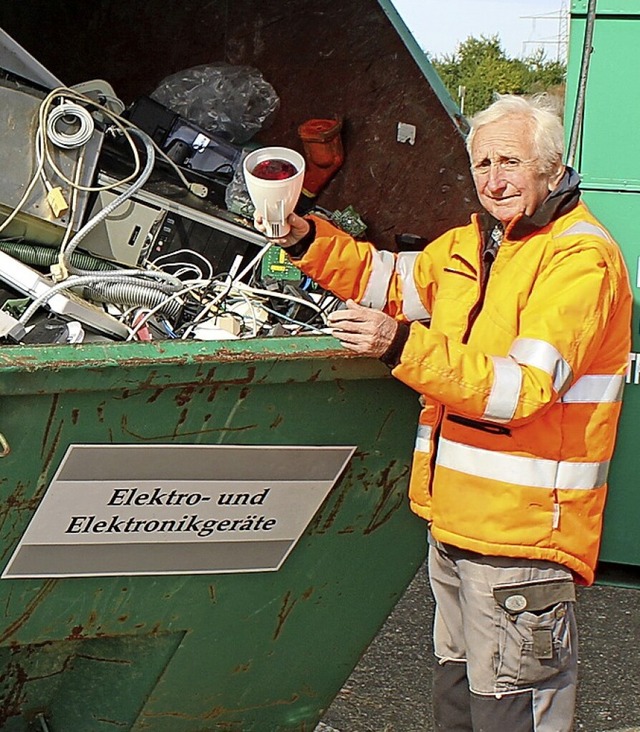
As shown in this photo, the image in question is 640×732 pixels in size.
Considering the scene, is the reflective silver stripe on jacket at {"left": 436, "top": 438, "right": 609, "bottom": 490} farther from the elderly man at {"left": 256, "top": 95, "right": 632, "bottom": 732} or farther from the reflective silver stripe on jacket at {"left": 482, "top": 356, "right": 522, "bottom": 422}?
the reflective silver stripe on jacket at {"left": 482, "top": 356, "right": 522, "bottom": 422}

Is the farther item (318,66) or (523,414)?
(318,66)

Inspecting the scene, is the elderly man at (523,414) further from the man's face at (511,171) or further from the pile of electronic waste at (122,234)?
the pile of electronic waste at (122,234)

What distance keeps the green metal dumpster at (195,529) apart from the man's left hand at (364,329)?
0.20 feet

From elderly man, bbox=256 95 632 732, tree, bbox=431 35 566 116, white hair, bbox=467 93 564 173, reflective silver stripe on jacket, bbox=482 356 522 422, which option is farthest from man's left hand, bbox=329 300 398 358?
tree, bbox=431 35 566 116

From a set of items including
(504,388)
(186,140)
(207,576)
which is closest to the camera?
(504,388)

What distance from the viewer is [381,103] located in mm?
3076

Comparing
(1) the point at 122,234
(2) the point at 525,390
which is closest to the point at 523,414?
(2) the point at 525,390

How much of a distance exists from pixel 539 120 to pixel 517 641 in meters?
0.89

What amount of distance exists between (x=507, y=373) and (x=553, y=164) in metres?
0.42

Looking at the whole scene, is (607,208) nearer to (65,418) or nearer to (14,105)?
(14,105)

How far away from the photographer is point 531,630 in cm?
197

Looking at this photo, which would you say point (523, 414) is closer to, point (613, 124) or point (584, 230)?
point (584, 230)

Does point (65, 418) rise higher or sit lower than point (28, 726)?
higher

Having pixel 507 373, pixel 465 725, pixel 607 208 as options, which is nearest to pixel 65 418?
pixel 507 373
